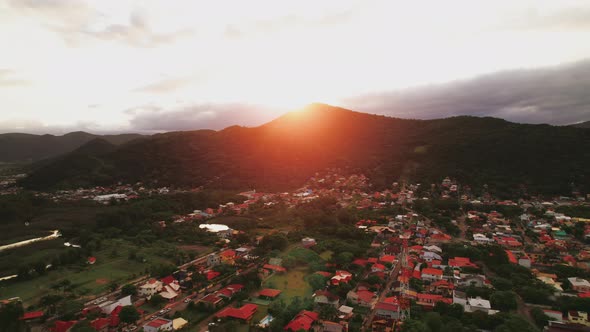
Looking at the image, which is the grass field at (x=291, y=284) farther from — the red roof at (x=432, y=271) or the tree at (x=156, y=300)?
the red roof at (x=432, y=271)

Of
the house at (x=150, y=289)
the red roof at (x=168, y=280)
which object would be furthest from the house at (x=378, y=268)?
the house at (x=150, y=289)

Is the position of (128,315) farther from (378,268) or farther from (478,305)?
(478,305)

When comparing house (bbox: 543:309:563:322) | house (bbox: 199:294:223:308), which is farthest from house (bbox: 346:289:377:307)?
house (bbox: 543:309:563:322)

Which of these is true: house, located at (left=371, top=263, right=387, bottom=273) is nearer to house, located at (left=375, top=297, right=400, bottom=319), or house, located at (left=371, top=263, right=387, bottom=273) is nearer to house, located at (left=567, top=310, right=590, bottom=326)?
house, located at (left=375, top=297, right=400, bottom=319)

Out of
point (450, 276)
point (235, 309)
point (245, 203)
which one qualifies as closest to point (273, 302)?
point (235, 309)

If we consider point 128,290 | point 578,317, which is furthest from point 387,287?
point 128,290

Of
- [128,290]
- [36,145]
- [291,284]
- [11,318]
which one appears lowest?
[291,284]
